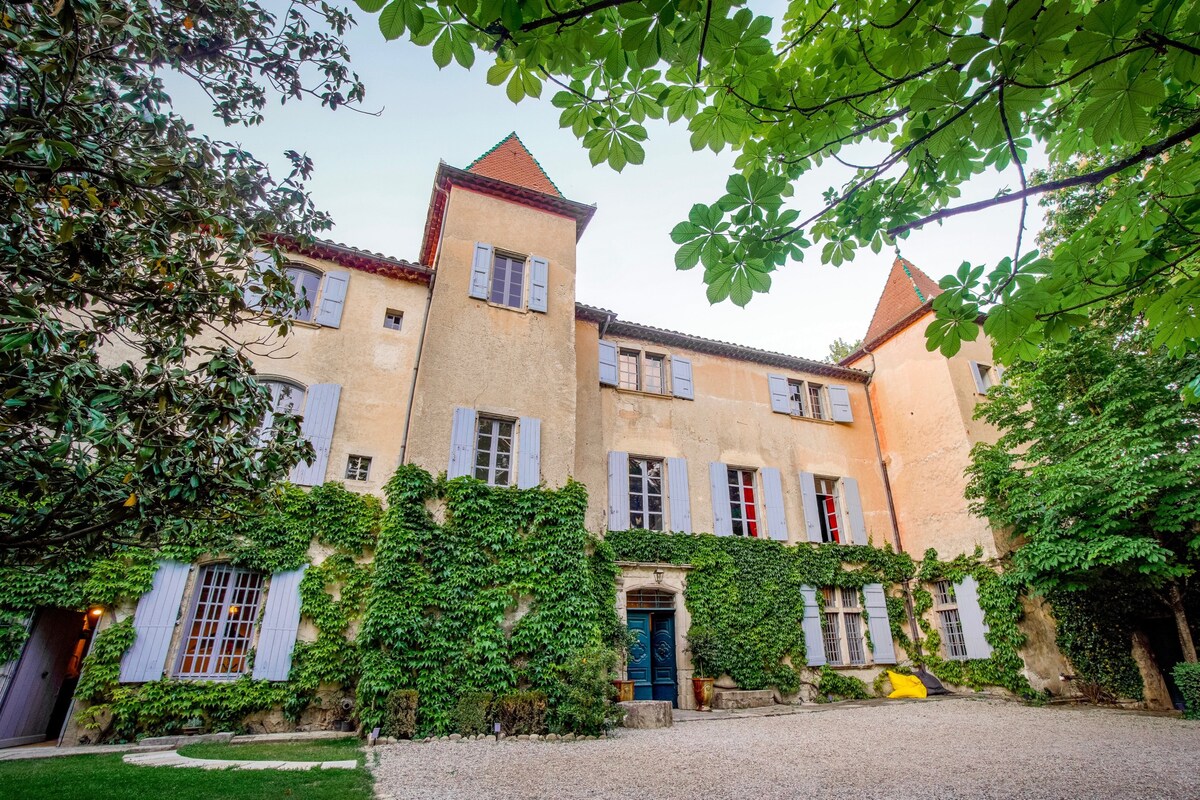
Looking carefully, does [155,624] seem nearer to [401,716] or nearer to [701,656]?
[401,716]

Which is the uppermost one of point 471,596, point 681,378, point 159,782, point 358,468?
point 681,378

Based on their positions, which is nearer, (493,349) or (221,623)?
(221,623)

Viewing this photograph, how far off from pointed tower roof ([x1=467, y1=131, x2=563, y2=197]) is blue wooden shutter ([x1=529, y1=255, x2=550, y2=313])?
1922 mm

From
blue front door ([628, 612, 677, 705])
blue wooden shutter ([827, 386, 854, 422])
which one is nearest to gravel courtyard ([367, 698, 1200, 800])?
blue front door ([628, 612, 677, 705])

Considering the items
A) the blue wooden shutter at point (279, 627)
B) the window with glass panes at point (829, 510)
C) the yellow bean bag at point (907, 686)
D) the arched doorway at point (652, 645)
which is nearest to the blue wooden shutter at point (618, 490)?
the arched doorway at point (652, 645)

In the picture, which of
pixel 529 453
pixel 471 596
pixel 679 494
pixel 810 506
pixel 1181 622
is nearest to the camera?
pixel 471 596

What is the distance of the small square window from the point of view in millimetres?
10156

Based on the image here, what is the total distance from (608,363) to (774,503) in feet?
17.5

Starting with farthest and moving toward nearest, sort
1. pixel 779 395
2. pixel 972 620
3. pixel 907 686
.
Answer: pixel 779 395
pixel 972 620
pixel 907 686

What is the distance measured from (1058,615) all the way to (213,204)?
15.7 meters

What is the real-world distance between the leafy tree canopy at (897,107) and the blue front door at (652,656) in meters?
10.1

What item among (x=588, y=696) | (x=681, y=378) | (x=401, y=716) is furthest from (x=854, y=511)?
(x=401, y=716)

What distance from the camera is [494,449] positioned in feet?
35.1

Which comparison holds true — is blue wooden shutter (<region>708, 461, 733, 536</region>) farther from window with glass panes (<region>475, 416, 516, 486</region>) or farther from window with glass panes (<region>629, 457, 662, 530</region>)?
window with glass panes (<region>475, 416, 516, 486</region>)
